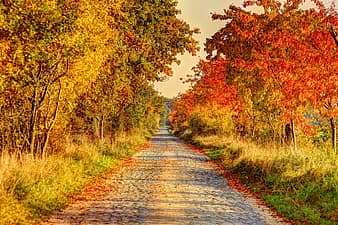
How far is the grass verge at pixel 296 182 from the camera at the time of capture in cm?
1151

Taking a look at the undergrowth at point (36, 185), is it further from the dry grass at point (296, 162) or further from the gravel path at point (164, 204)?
the dry grass at point (296, 162)

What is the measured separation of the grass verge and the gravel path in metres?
0.70

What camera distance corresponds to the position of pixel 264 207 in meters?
12.7

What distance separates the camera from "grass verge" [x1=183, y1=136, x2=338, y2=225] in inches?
453

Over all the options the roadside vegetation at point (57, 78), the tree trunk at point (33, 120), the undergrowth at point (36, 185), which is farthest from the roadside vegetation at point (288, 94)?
the tree trunk at point (33, 120)

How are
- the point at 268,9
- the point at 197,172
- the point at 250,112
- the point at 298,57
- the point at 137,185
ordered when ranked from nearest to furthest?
the point at 137,185
the point at 298,57
the point at 197,172
the point at 268,9
the point at 250,112

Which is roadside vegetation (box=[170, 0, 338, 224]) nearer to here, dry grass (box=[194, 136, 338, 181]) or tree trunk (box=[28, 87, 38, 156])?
dry grass (box=[194, 136, 338, 181])

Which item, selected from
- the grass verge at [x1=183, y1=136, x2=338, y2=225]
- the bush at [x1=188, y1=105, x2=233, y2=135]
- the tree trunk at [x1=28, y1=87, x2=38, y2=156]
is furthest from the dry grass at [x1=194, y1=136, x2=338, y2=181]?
the bush at [x1=188, y1=105, x2=233, y2=135]

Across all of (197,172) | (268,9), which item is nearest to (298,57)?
(268,9)

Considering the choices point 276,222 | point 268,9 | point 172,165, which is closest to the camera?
point 276,222

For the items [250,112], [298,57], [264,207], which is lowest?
[264,207]

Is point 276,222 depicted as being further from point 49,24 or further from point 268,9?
point 268,9

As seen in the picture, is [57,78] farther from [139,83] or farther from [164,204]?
[139,83]

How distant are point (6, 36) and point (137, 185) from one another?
6796 mm
